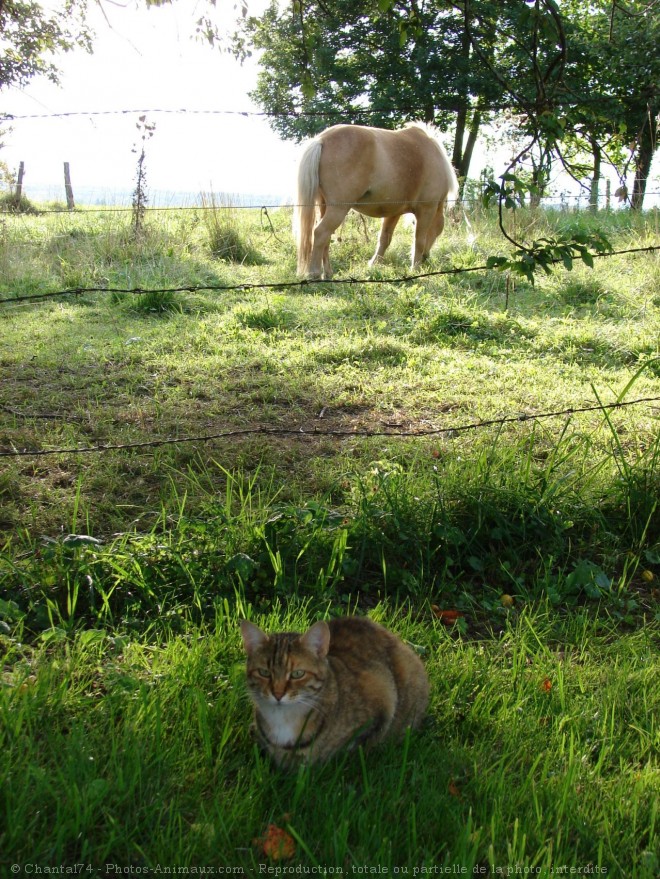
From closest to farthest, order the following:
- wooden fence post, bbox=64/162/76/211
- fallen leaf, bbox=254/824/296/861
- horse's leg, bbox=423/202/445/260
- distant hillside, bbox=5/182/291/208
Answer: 1. fallen leaf, bbox=254/824/296/861
2. horse's leg, bbox=423/202/445/260
3. distant hillside, bbox=5/182/291/208
4. wooden fence post, bbox=64/162/76/211

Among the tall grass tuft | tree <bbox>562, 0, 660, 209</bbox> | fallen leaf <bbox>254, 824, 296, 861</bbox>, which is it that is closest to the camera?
fallen leaf <bbox>254, 824, 296, 861</bbox>

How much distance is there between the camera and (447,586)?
3.32 m

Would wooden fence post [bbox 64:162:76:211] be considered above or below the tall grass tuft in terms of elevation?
above

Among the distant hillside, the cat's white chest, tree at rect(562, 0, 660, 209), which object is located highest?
tree at rect(562, 0, 660, 209)

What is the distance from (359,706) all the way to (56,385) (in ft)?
12.2

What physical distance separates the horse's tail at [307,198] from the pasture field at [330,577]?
2183mm

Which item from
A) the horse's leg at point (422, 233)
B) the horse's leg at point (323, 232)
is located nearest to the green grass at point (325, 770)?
the horse's leg at point (323, 232)

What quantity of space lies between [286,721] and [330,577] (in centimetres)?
102

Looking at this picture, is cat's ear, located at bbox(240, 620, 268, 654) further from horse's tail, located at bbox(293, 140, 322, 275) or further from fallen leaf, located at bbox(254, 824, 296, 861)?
horse's tail, located at bbox(293, 140, 322, 275)

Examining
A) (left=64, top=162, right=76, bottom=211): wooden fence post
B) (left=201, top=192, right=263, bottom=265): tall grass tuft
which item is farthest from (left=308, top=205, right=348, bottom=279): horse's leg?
(left=64, top=162, right=76, bottom=211): wooden fence post

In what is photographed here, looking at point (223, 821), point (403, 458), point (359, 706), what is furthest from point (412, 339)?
point (223, 821)

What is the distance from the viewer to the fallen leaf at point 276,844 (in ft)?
5.92

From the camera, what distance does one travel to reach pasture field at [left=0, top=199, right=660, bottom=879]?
1926mm

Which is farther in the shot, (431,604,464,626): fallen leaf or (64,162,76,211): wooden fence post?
(64,162,76,211): wooden fence post
